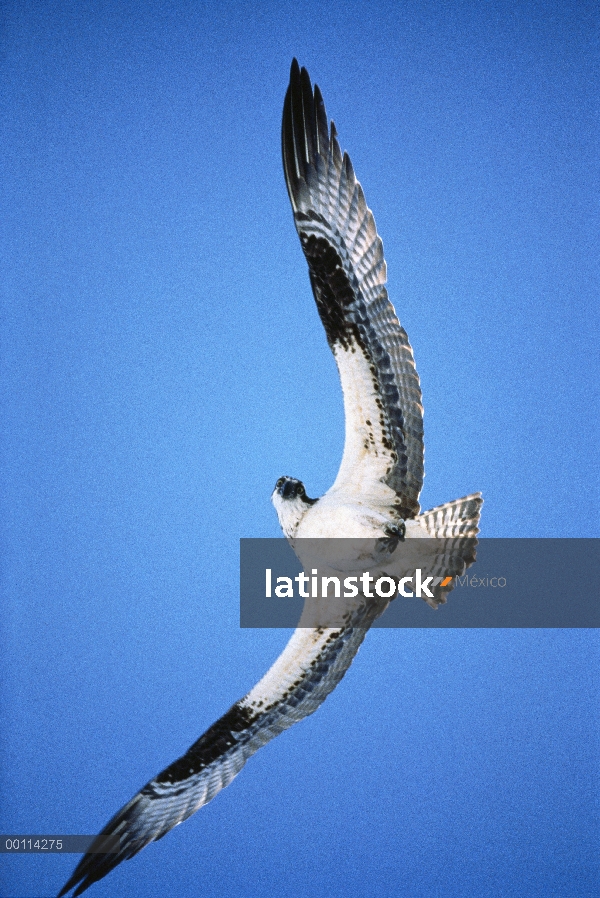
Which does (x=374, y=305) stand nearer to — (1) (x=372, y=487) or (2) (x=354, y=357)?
(2) (x=354, y=357)

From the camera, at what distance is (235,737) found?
2.68 m

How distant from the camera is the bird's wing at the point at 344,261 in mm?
2529

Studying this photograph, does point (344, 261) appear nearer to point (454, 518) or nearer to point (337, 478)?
point (337, 478)

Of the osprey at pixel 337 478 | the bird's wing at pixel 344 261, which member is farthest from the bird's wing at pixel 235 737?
the bird's wing at pixel 344 261

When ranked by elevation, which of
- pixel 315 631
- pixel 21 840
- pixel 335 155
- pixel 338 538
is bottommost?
pixel 21 840

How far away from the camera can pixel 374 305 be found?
253 cm

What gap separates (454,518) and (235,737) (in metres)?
0.92

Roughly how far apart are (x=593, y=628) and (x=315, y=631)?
99 centimetres

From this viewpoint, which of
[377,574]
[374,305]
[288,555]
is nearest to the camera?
[374,305]

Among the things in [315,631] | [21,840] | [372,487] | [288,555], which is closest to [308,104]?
[372,487]

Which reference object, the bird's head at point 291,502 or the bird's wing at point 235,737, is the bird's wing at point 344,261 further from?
the bird's wing at point 235,737

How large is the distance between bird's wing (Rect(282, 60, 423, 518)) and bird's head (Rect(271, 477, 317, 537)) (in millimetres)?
304

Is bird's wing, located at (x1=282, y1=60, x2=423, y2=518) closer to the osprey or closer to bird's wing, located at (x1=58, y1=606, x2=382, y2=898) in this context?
the osprey

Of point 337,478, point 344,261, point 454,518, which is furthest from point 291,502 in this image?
point 344,261
